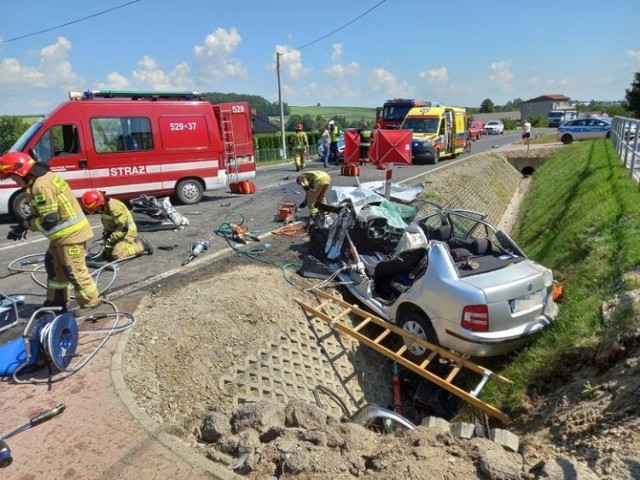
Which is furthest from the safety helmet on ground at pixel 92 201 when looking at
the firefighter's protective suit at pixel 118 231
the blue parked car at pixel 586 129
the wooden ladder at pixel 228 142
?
the blue parked car at pixel 586 129

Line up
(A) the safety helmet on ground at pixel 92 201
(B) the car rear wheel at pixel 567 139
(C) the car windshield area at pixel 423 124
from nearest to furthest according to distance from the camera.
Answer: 1. (A) the safety helmet on ground at pixel 92 201
2. (C) the car windshield area at pixel 423 124
3. (B) the car rear wheel at pixel 567 139

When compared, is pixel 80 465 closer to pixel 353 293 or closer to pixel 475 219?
pixel 353 293

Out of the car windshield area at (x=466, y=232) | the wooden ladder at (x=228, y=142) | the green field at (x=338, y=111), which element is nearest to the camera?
the car windshield area at (x=466, y=232)

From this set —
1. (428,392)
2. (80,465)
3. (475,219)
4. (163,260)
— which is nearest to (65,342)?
(80,465)

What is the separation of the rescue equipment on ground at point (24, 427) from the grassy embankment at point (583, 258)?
428 cm

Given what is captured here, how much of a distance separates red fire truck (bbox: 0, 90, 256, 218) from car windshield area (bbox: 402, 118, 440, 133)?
1068 centimetres

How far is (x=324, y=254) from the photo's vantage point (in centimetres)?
805

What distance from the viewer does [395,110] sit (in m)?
23.8

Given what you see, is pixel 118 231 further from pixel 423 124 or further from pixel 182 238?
pixel 423 124

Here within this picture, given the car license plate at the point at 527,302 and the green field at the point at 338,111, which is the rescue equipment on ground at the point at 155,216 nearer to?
the car license plate at the point at 527,302

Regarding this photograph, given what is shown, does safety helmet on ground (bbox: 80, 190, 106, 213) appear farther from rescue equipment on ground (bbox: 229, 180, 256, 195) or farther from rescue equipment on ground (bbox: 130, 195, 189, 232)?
rescue equipment on ground (bbox: 229, 180, 256, 195)

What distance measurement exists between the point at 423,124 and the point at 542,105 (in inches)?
3495

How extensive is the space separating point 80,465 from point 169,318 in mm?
2266

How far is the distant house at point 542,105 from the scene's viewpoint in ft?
309
